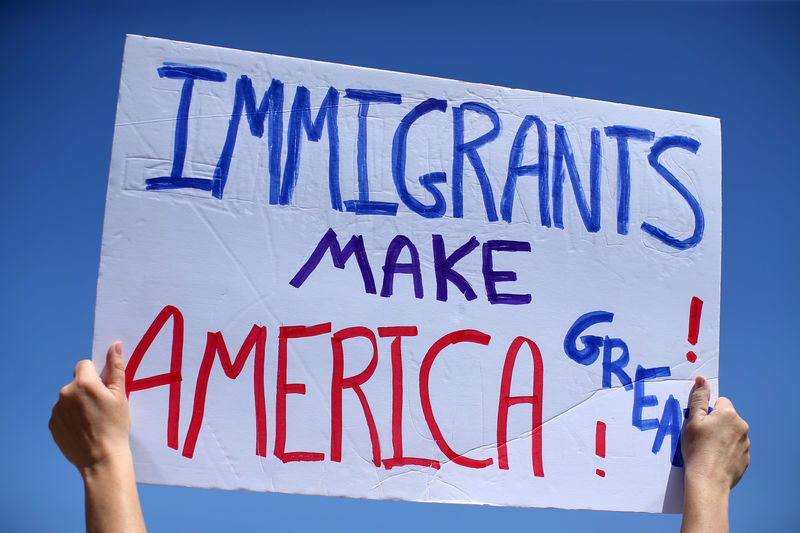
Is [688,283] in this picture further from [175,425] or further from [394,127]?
[175,425]

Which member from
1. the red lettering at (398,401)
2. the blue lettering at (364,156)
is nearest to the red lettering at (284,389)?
the red lettering at (398,401)

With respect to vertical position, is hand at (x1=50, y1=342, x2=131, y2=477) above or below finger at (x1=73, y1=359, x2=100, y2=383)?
below

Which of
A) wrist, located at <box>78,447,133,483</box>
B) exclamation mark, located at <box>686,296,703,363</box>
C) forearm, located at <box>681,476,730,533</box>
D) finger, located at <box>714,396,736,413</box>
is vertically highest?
exclamation mark, located at <box>686,296,703,363</box>

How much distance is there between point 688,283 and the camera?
64.9 inches

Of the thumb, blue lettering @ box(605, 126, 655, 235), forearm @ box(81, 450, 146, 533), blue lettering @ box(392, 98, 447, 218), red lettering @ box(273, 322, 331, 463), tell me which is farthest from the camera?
blue lettering @ box(605, 126, 655, 235)

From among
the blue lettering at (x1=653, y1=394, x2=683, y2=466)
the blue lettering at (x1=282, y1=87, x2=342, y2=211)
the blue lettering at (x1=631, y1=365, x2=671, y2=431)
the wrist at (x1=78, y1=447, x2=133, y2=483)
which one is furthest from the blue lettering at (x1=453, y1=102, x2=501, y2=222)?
the wrist at (x1=78, y1=447, x2=133, y2=483)

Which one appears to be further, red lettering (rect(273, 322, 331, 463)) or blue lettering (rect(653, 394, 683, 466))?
blue lettering (rect(653, 394, 683, 466))

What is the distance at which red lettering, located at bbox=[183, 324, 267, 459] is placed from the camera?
1.38 m

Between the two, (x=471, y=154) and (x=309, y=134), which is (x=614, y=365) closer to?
(x=471, y=154)

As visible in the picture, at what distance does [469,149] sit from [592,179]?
36cm

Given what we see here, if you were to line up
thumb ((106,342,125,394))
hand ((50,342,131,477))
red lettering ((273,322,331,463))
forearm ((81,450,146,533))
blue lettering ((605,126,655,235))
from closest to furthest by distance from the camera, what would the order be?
forearm ((81,450,146,533)) < hand ((50,342,131,477)) < thumb ((106,342,125,394)) < red lettering ((273,322,331,463)) < blue lettering ((605,126,655,235))

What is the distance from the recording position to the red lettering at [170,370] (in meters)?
1.36

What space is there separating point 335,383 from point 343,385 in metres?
0.02

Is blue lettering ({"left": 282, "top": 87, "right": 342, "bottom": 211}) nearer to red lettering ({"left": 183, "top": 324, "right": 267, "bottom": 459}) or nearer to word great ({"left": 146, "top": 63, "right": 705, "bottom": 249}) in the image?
word great ({"left": 146, "top": 63, "right": 705, "bottom": 249})
